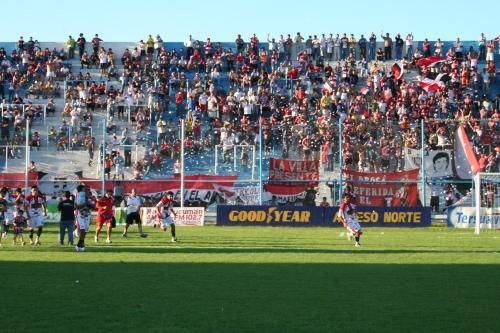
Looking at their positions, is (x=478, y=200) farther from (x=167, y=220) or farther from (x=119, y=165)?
(x=119, y=165)

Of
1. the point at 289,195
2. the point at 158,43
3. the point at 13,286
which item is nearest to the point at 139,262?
the point at 13,286

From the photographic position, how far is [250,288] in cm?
1750

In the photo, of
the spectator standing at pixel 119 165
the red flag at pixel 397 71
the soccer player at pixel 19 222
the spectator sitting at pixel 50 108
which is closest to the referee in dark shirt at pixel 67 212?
the soccer player at pixel 19 222

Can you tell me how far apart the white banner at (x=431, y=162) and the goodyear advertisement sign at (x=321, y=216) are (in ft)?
5.70

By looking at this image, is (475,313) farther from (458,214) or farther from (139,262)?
(458,214)

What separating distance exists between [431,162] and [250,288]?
28492 mm

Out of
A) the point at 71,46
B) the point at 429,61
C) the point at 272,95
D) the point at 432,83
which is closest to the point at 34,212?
the point at 272,95

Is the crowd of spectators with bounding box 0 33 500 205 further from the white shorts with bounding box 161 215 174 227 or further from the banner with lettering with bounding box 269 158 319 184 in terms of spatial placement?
the white shorts with bounding box 161 215 174 227

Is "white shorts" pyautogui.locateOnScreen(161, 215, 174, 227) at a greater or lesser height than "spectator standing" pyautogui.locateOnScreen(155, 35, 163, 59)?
lesser

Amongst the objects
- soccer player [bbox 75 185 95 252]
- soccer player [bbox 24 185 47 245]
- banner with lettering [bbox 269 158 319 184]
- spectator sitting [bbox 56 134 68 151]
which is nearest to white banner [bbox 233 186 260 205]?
banner with lettering [bbox 269 158 319 184]

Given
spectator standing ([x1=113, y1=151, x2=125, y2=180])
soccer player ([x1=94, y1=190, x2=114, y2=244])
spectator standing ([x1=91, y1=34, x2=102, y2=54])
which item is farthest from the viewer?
spectator standing ([x1=91, y1=34, x2=102, y2=54])

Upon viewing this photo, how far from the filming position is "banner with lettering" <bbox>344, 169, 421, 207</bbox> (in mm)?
44562

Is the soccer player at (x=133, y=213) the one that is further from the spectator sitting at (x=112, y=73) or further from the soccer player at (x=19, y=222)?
the spectator sitting at (x=112, y=73)

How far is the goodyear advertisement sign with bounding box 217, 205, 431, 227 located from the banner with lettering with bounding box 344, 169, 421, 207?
0.52 m
